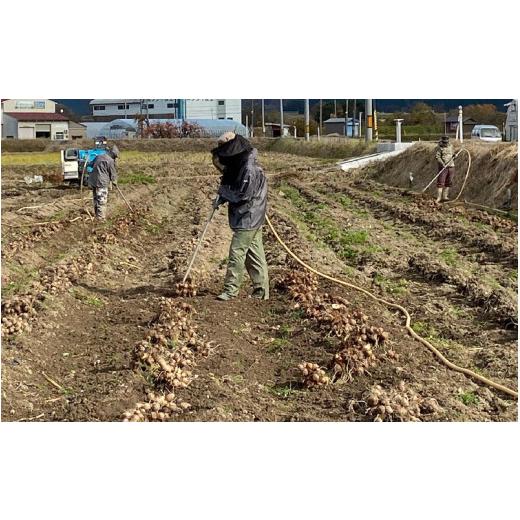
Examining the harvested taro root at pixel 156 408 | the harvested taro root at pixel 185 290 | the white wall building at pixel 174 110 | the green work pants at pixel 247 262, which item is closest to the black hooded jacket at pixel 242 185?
the green work pants at pixel 247 262

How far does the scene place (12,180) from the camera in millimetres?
30859

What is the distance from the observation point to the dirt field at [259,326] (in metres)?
6.09

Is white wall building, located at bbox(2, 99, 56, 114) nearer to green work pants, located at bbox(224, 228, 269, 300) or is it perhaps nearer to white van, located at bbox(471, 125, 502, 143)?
green work pants, located at bbox(224, 228, 269, 300)

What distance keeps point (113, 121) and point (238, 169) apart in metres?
35.5

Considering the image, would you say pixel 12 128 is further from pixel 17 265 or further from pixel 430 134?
pixel 17 265

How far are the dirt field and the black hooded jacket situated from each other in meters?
0.98

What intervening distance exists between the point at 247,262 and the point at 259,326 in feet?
3.79

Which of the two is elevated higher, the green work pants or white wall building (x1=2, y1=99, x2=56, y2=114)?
white wall building (x1=2, y1=99, x2=56, y2=114)

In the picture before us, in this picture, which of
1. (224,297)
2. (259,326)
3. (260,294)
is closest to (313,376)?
(259,326)

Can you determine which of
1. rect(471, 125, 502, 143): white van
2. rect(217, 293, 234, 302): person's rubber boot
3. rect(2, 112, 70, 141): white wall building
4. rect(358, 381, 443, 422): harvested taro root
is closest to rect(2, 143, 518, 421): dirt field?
rect(358, 381, 443, 422): harvested taro root

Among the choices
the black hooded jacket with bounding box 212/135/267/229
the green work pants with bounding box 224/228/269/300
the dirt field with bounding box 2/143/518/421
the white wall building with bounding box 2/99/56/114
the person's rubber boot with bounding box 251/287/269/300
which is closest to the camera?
the dirt field with bounding box 2/143/518/421

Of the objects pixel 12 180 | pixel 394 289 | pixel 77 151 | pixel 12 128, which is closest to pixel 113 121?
pixel 12 128

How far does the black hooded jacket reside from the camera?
8.58 meters

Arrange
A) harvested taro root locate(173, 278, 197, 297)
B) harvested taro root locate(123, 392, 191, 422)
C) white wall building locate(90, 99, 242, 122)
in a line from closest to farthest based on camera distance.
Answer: harvested taro root locate(123, 392, 191, 422) < harvested taro root locate(173, 278, 197, 297) < white wall building locate(90, 99, 242, 122)
